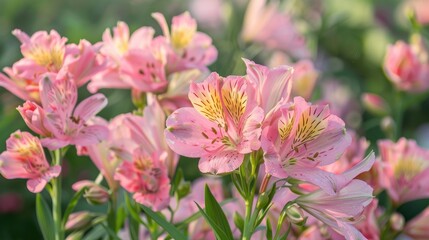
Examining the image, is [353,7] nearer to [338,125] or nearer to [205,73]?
[205,73]

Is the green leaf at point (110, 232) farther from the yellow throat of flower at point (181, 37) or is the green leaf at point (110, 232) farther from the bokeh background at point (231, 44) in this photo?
the bokeh background at point (231, 44)

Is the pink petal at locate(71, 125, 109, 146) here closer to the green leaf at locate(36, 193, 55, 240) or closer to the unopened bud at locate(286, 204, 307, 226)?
the green leaf at locate(36, 193, 55, 240)

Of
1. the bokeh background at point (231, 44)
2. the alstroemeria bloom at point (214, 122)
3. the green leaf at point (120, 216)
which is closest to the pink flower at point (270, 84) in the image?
the alstroemeria bloom at point (214, 122)

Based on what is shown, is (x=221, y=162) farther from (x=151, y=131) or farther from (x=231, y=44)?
(x=231, y=44)

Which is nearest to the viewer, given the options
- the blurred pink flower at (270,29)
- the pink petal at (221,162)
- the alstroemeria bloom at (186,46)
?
the pink petal at (221,162)

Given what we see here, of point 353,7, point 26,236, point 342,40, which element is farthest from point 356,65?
point 26,236

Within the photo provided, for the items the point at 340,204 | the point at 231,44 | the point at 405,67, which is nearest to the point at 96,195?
the point at 340,204
